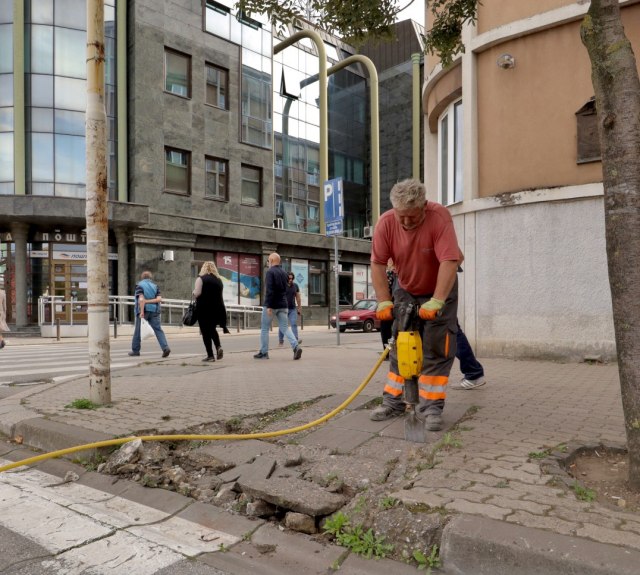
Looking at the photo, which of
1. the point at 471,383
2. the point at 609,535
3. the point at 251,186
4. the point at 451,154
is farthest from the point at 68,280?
the point at 609,535

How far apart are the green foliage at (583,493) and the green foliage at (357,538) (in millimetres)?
994

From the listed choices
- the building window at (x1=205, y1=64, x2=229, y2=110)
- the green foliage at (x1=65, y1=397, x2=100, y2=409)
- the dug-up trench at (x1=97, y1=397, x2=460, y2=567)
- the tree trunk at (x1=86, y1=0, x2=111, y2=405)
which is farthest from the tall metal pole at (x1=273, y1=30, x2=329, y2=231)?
the dug-up trench at (x1=97, y1=397, x2=460, y2=567)

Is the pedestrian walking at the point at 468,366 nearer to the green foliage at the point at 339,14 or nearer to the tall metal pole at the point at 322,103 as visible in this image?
the green foliage at the point at 339,14

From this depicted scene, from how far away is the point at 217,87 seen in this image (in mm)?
25469

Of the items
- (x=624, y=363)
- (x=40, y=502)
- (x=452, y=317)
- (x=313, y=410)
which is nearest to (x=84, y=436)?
(x=40, y=502)

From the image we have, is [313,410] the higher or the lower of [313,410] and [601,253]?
the lower

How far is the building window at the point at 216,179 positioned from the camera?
24.9m

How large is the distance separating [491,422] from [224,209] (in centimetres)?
2231

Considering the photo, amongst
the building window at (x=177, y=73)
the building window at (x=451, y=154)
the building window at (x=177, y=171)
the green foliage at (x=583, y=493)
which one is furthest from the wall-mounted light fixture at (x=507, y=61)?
the building window at (x=177, y=73)

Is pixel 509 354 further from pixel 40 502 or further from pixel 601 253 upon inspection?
pixel 40 502

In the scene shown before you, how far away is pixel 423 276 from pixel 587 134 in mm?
5034

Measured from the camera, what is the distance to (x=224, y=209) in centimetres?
2531

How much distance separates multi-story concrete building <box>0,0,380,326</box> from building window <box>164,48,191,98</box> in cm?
5

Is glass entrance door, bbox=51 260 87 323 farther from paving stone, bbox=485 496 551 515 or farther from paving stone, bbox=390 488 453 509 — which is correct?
paving stone, bbox=485 496 551 515
